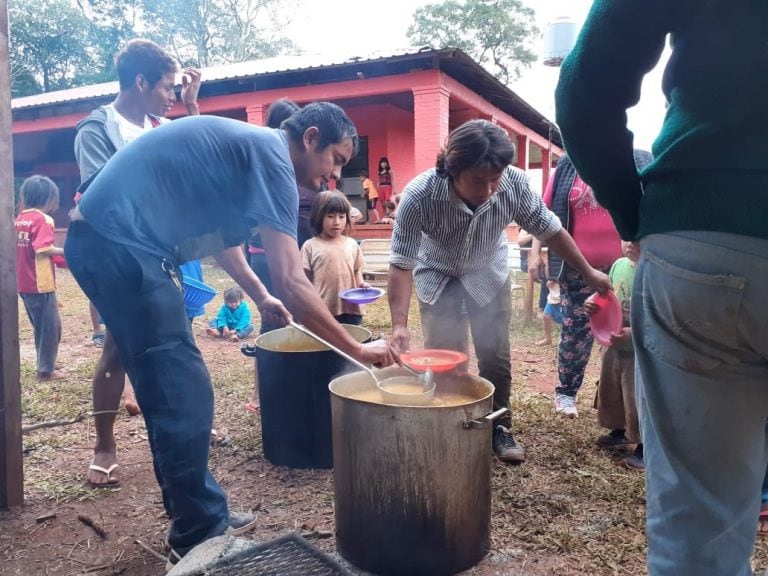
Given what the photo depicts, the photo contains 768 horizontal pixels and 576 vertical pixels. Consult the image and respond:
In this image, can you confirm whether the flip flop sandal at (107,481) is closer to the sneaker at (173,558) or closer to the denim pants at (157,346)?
the sneaker at (173,558)

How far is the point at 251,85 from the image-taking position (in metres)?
12.4

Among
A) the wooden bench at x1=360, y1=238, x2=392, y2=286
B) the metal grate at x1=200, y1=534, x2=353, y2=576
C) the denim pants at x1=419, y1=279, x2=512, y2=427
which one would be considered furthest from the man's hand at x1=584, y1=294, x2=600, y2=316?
the wooden bench at x1=360, y1=238, x2=392, y2=286

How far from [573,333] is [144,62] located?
2953mm

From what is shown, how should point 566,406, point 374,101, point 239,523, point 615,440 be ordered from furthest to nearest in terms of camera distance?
1. point 374,101
2. point 566,406
3. point 615,440
4. point 239,523

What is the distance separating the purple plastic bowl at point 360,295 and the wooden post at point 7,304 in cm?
189

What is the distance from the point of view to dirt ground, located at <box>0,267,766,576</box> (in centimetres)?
246

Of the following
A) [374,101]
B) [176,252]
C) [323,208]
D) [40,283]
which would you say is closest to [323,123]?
[176,252]

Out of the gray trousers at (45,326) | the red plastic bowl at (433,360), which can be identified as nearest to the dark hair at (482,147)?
the red plastic bowl at (433,360)

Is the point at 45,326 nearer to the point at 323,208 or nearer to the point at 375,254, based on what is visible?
the point at 323,208

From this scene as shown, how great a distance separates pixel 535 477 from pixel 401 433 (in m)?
1.36

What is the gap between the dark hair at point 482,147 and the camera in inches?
108

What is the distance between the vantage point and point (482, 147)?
275 cm

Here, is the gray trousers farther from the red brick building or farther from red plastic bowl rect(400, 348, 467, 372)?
the red brick building

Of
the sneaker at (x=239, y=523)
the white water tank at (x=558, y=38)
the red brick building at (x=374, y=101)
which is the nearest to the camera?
the sneaker at (x=239, y=523)
